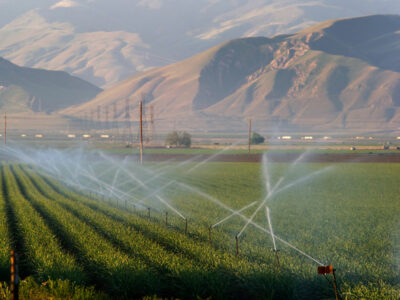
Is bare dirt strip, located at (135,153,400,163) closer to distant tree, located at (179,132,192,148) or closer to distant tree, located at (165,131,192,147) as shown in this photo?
distant tree, located at (179,132,192,148)

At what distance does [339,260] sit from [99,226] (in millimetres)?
11290

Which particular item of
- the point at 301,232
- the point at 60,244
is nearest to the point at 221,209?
the point at 301,232

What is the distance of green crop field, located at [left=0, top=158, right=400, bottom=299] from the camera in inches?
569

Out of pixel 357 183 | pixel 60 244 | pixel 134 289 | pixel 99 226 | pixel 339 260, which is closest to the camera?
pixel 134 289

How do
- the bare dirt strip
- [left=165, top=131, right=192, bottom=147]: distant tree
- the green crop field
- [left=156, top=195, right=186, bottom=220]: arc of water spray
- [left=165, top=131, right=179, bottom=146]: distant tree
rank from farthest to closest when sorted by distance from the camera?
[left=165, top=131, right=179, bottom=146]: distant tree < [left=165, top=131, right=192, bottom=147]: distant tree < the bare dirt strip < [left=156, top=195, right=186, bottom=220]: arc of water spray < the green crop field

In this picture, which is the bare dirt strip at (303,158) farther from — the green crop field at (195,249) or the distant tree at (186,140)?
the green crop field at (195,249)

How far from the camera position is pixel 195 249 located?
18422mm

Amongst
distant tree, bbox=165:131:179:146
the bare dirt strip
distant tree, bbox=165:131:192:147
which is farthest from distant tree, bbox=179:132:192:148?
the bare dirt strip

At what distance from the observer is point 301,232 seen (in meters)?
Answer: 24.4

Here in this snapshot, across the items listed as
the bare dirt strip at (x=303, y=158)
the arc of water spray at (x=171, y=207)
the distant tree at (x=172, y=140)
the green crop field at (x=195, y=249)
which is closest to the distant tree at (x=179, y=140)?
the distant tree at (x=172, y=140)

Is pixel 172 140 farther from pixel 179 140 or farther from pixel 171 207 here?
pixel 171 207

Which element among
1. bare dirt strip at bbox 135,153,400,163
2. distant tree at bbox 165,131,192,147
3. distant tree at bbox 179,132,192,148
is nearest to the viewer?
bare dirt strip at bbox 135,153,400,163

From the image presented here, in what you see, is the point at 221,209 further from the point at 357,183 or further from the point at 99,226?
the point at 357,183

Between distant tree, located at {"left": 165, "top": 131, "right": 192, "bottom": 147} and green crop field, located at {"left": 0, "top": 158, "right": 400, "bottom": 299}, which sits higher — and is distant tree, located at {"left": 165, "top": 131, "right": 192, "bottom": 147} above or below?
below
